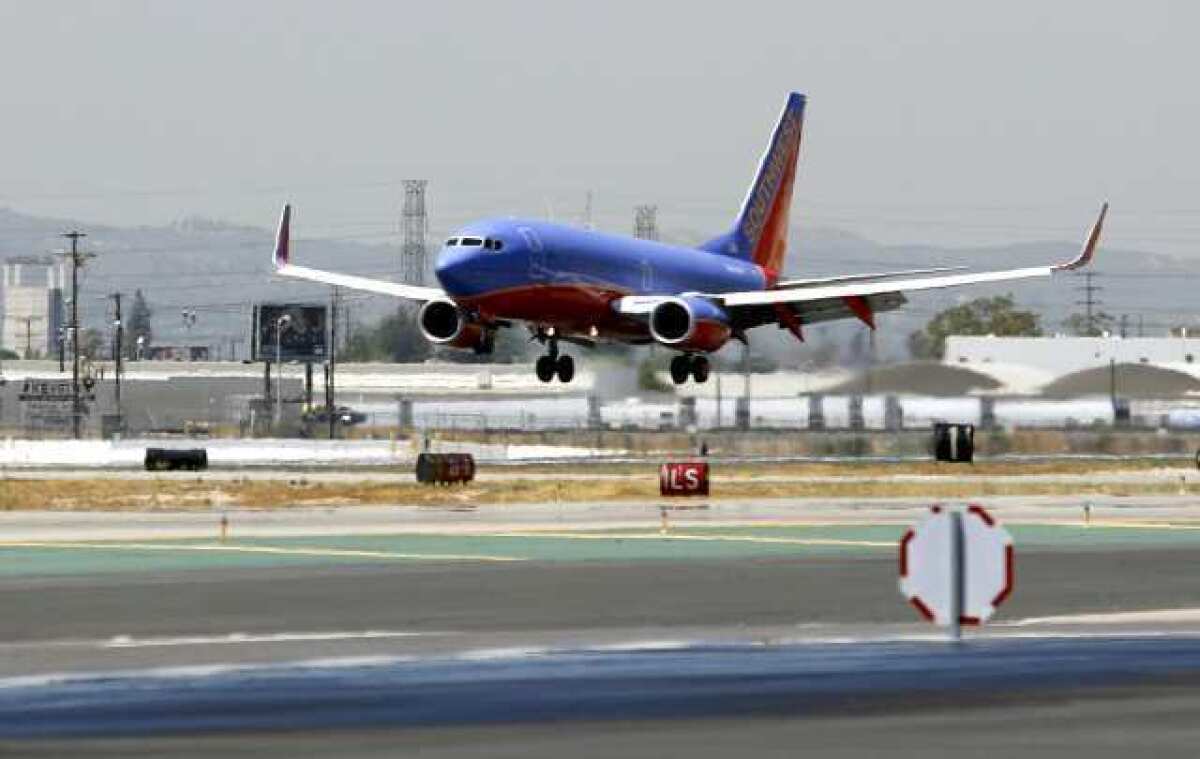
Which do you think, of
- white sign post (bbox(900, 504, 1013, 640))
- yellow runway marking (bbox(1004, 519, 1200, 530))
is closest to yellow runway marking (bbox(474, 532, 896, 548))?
yellow runway marking (bbox(1004, 519, 1200, 530))

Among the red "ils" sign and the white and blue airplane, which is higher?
the white and blue airplane

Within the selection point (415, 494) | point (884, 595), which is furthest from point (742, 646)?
point (415, 494)

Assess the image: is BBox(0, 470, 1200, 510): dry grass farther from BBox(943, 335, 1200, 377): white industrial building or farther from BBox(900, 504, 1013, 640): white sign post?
BBox(900, 504, 1013, 640): white sign post

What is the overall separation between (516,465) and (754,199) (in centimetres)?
1327

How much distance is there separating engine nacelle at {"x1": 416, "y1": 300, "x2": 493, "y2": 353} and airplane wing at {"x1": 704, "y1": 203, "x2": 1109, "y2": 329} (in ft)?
30.7

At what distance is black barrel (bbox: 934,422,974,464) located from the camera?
305 feet

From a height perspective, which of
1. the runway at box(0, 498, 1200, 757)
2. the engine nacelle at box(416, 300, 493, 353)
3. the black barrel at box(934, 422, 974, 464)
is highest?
the engine nacelle at box(416, 300, 493, 353)

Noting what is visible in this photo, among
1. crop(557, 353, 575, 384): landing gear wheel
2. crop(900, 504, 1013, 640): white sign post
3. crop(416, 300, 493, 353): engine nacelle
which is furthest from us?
crop(557, 353, 575, 384): landing gear wheel

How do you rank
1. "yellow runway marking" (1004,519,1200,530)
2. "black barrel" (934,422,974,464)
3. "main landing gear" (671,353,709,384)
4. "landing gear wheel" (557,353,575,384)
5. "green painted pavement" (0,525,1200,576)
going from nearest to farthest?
1. "green painted pavement" (0,525,1200,576)
2. "yellow runway marking" (1004,519,1200,530)
3. "landing gear wheel" (557,353,575,384)
4. "main landing gear" (671,353,709,384)
5. "black barrel" (934,422,974,464)

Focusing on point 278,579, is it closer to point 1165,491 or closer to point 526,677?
point 526,677

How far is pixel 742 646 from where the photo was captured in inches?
1060

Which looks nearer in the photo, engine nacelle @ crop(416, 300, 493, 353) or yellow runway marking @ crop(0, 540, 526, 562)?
yellow runway marking @ crop(0, 540, 526, 562)

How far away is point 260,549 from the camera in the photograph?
156ft

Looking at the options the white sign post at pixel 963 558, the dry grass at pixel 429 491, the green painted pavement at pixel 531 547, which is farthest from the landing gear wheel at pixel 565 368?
the white sign post at pixel 963 558
